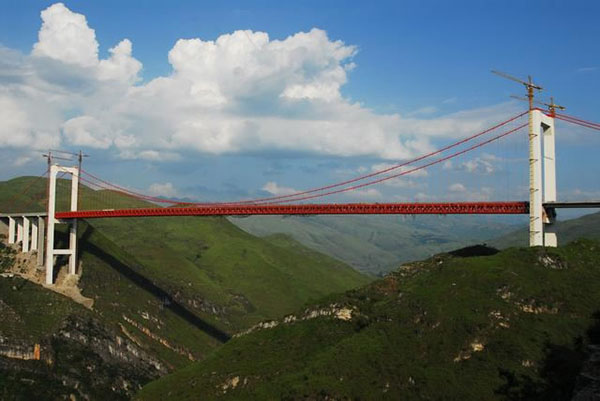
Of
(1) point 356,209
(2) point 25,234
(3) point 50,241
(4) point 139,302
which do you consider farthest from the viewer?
(4) point 139,302

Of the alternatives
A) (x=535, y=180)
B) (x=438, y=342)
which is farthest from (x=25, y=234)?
(x=535, y=180)

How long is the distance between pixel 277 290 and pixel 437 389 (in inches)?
5295

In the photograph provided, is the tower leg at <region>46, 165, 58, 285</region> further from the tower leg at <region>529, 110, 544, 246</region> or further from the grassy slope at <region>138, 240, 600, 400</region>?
the tower leg at <region>529, 110, 544, 246</region>

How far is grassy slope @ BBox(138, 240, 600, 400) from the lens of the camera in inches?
2111

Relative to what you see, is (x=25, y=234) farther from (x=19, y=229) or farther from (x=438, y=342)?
(x=438, y=342)

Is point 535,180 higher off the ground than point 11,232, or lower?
higher

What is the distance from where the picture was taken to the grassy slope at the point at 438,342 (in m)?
53.6

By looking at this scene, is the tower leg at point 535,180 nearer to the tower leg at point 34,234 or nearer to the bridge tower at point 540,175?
the bridge tower at point 540,175

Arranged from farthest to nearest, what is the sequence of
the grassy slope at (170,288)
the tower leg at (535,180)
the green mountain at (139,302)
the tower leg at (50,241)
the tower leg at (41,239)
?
the grassy slope at (170,288) < the tower leg at (41,239) < the tower leg at (50,241) < the green mountain at (139,302) < the tower leg at (535,180)

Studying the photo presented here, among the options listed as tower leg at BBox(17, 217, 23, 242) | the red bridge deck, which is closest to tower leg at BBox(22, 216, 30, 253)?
tower leg at BBox(17, 217, 23, 242)

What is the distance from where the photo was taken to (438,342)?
58531mm

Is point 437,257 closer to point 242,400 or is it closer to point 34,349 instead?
point 242,400

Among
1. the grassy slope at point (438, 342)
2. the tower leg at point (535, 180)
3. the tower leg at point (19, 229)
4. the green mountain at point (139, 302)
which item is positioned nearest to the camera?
the grassy slope at point (438, 342)

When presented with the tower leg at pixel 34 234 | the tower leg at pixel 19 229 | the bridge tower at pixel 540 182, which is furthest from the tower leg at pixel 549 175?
the tower leg at pixel 19 229
